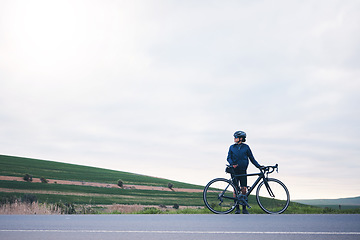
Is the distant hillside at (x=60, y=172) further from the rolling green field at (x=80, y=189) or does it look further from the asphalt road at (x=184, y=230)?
the asphalt road at (x=184, y=230)

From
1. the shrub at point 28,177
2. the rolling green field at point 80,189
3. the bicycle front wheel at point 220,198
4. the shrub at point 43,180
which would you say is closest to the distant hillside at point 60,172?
the rolling green field at point 80,189

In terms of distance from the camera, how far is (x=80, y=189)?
135ft

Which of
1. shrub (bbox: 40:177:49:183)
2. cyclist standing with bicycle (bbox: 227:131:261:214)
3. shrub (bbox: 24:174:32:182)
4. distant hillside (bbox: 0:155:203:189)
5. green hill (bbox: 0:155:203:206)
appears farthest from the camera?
distant hillside (bbox: 0:155:203:189)

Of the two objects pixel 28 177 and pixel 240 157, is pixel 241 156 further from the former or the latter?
pixel 28 177

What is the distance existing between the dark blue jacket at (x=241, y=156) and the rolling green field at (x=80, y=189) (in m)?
16.0

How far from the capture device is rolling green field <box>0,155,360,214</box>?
34656mm

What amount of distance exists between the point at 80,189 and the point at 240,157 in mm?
32363

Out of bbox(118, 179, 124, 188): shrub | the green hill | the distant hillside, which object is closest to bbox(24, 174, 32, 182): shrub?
the green hill

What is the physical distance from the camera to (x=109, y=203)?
3462 centimetres

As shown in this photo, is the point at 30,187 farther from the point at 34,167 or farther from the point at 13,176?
the point at 34,167

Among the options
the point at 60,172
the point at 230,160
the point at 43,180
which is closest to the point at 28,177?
the point at 43,180

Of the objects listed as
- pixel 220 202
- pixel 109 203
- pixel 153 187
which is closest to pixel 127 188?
pixel 153 187

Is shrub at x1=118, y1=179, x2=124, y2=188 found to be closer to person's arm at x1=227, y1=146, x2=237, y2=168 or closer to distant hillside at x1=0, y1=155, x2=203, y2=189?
distant hillside at x1=0, y1=155, x2=203, y2=189

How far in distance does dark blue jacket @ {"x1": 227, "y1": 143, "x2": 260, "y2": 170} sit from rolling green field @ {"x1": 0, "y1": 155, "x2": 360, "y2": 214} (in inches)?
628
